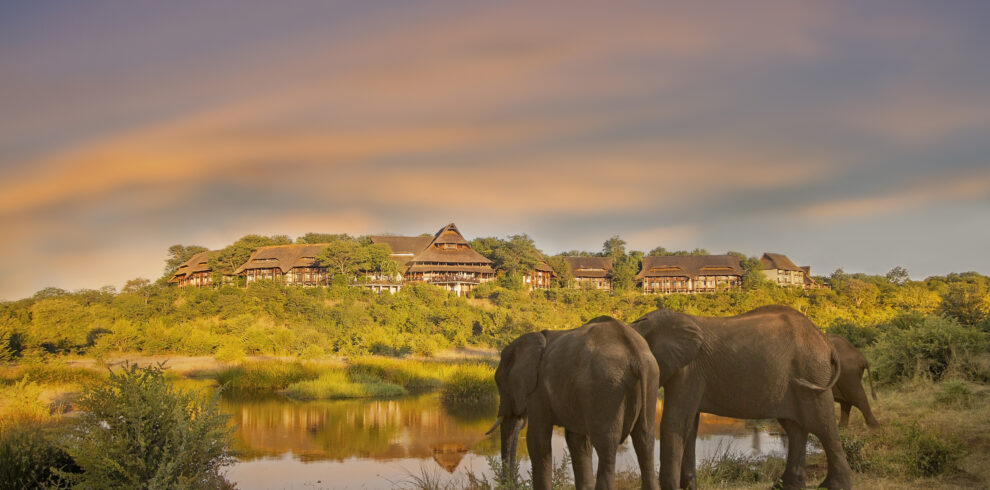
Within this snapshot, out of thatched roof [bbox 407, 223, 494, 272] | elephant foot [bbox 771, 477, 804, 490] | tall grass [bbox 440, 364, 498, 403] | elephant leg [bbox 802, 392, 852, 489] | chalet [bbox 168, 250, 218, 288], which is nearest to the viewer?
elephant leg [bbox 802, 392, 852, 489]

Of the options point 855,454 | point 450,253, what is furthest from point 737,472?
point 450,253

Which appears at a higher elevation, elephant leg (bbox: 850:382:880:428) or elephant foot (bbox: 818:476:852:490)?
elephant leg (bbox: 850:382:880:428)

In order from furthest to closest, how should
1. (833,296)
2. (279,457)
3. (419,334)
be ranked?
(833,296) → (419,334) → (279,457)

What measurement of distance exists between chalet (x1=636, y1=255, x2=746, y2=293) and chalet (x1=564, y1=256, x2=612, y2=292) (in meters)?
3.78

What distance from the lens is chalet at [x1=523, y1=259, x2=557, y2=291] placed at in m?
70.2

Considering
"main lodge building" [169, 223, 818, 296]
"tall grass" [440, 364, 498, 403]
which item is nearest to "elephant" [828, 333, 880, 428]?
"tall grass" [440, 364, 498, 403]

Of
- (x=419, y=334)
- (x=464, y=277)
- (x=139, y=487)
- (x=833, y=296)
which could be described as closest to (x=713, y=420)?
(x=139, y=487)

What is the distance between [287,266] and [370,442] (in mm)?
56136

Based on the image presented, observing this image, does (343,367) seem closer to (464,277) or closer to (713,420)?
(713,420)

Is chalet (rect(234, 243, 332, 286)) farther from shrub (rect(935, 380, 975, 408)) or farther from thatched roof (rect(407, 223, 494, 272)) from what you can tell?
shrub (rect(935, 380, 975, 408))

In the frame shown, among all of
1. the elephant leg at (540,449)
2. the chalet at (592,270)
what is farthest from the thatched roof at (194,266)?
the elephant leg at (540,449)

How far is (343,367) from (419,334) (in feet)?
39.3

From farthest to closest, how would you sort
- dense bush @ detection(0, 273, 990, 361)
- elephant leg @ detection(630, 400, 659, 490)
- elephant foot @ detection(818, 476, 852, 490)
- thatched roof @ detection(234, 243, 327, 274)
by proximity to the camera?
thatched roof @ detection(234, 243, 327, 274) → dense bush @ detection(0, 273, 990, 361) → elephant foot @ detection(818, 476, 852, 490) → elephant leg @ detection(630, 400, 659, 490)

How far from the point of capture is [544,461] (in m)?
7.05
